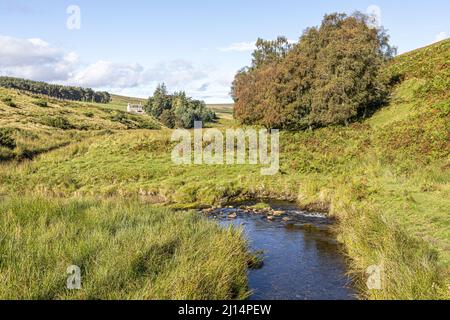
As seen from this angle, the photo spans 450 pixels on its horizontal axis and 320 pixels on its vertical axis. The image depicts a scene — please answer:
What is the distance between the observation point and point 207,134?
42.7 meters

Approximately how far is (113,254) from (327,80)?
3520 cm

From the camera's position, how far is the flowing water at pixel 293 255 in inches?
421

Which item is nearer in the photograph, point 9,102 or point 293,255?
point 293,255

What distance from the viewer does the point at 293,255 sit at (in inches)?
544

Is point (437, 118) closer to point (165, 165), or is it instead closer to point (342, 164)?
point (342, 164)

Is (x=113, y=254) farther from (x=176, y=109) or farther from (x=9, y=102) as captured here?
(x=176, y=109)

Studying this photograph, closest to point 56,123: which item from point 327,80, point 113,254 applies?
point 327,80

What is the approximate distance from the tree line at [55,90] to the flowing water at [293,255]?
6163 inches

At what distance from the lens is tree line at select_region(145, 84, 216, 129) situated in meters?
110

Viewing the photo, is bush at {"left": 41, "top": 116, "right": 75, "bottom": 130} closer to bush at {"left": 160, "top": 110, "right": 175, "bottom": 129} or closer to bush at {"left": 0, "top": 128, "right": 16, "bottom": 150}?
bush at {"left": 0, "top": 128, "right": 16, "bottom": 150}

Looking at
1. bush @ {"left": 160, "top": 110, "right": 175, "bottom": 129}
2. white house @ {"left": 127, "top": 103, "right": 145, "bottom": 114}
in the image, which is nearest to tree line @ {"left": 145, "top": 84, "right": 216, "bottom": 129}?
bush @ {"left": 160, "top": 110, "right": 175, "bottom": 129}

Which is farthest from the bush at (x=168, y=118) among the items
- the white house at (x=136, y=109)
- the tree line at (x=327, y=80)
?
the tree line at (x=327, y=80)

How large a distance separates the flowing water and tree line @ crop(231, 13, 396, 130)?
72.6 ft

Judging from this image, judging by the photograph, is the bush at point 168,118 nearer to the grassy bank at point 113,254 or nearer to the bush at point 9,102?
the bush at point 9,102
